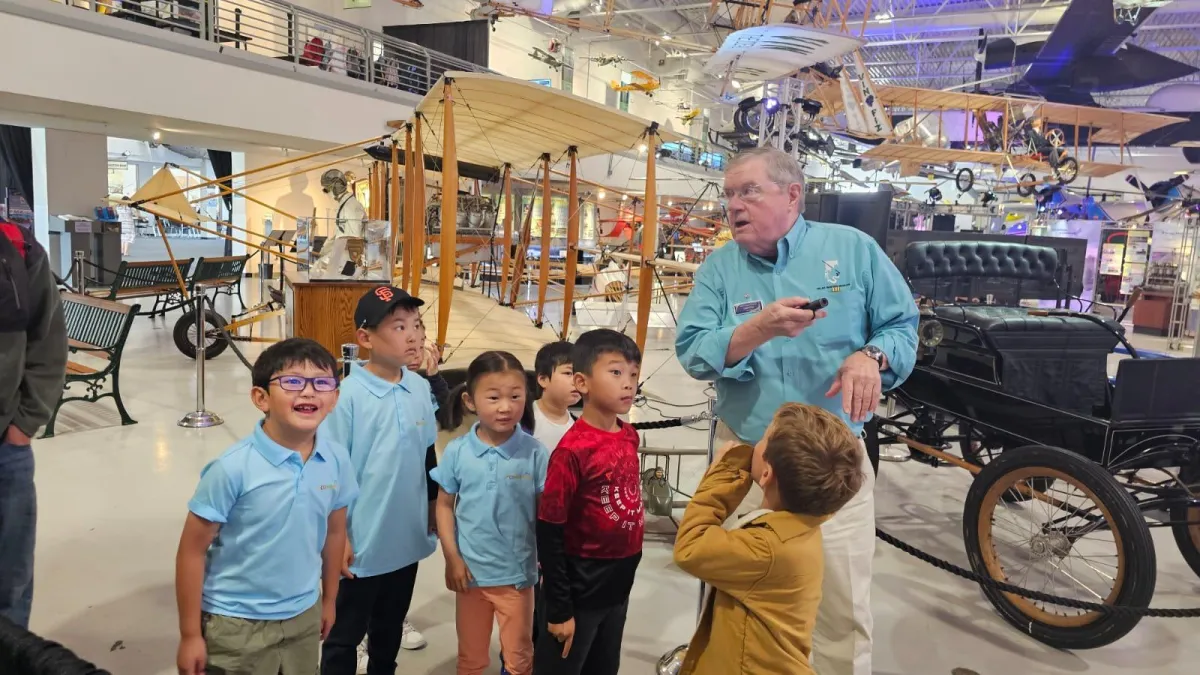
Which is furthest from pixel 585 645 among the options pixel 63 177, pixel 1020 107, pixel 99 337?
pixel 63 177

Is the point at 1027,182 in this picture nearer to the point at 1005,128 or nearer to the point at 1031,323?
the point at 1005,128

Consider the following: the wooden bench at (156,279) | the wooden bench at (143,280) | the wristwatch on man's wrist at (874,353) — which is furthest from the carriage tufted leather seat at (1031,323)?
the wooden bench at (143,280)

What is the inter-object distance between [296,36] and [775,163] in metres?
11.6

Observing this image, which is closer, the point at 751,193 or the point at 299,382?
the point at 299,382

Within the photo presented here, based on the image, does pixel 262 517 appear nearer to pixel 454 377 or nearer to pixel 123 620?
pixel 123 620

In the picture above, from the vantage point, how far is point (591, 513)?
176 centimetres

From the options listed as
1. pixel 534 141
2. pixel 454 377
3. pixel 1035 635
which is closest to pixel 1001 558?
pixel 1035 635

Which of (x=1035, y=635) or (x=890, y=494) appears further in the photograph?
(x=890, y=494)

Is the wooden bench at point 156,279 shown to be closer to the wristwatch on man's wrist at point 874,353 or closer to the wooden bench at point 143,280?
the wooden bench at point 143,280

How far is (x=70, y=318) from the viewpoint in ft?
19.0

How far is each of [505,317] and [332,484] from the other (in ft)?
15.9

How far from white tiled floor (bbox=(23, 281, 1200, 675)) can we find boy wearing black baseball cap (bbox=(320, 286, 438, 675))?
1.85ft

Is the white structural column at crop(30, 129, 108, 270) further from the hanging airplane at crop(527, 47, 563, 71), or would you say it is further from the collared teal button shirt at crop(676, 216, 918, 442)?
the collared teal button shirt at crop(676, 216, 918, 442)

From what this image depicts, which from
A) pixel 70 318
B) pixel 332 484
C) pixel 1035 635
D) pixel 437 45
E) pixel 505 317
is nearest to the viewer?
pixel 332 484
